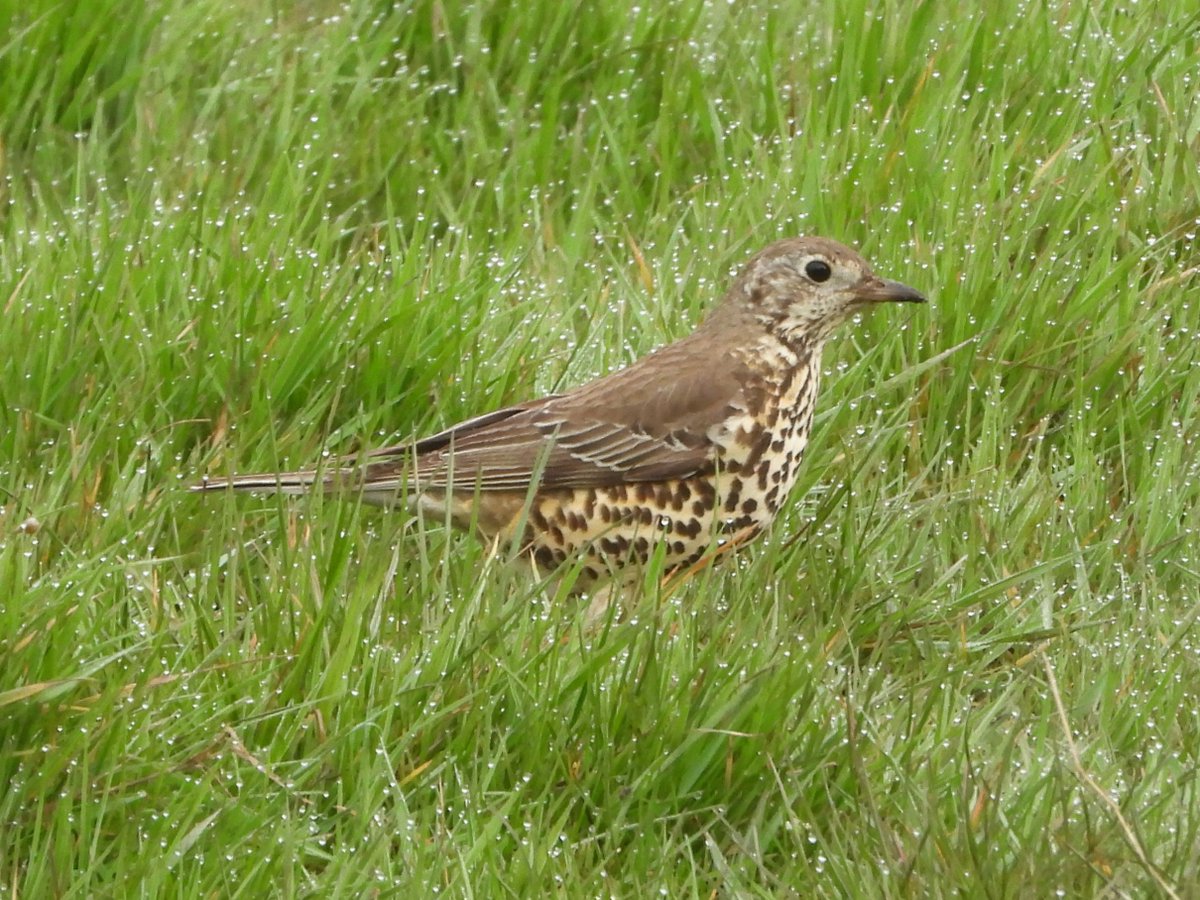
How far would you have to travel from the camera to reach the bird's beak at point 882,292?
207 inches

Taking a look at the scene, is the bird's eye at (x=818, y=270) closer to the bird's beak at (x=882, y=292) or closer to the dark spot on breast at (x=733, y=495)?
the bird's beak at (x=882, y=292)

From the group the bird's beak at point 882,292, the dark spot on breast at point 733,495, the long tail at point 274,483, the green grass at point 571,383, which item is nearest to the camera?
the green grass at point 571,383

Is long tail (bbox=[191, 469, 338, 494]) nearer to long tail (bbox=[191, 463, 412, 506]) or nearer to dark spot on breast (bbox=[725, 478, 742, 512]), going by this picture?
long tail (bbox=[191, 463, 412, 506])

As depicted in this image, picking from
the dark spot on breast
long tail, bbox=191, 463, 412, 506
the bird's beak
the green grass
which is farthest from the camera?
the bird's beak

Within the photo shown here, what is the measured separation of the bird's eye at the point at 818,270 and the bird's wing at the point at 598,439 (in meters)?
0.32

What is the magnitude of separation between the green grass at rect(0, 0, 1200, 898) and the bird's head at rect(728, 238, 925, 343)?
8.8 inches

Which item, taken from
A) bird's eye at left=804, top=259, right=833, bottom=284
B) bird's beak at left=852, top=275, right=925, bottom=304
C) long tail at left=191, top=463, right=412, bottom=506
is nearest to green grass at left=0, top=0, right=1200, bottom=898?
long tail at left=191, top=463, right=412, bottom=506

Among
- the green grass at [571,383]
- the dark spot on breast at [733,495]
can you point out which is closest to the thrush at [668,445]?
the dark spot on breast at [733,495]

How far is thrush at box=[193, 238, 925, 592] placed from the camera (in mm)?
5047

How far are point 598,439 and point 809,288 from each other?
2.21 ft

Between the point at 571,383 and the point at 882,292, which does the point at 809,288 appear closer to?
the point at 882,292

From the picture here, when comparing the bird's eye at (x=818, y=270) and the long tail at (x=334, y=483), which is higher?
the bird's eye at (x=818, y=270)

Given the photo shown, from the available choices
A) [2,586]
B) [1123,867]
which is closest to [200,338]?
[2,586]

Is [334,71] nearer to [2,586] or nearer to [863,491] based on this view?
[863,491]
